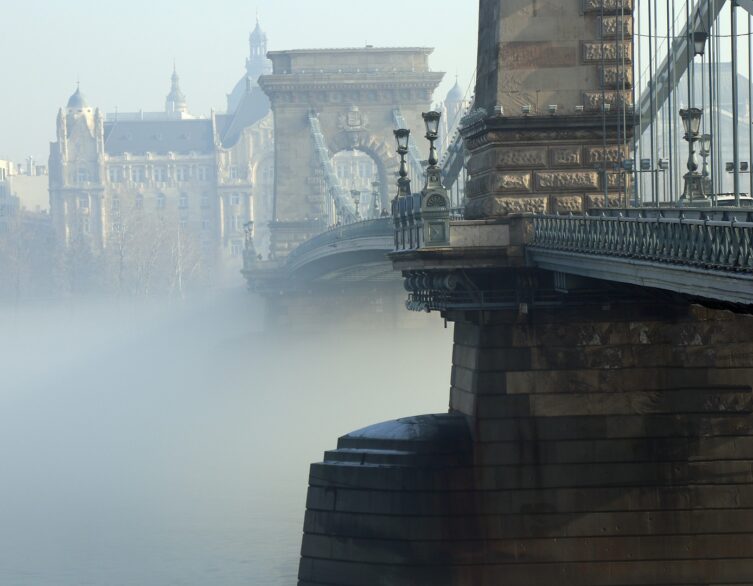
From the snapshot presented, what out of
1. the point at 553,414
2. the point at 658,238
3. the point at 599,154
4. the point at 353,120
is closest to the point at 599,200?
the point at 599,154

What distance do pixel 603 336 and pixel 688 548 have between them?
336cm

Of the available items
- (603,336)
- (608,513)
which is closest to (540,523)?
(608,513)

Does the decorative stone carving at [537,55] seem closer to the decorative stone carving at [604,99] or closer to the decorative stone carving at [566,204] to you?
the decorative stone carving at [604,99]

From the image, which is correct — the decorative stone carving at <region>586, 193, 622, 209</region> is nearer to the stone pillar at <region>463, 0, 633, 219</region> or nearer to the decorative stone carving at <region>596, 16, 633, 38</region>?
the stone pillar at <region>463, 0, 633, 219</region>

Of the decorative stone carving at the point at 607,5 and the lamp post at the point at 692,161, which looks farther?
the decorative stone carving at the point at 607,5

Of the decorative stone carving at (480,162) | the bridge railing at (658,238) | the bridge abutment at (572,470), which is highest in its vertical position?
the decorative stone carving at (480,162)

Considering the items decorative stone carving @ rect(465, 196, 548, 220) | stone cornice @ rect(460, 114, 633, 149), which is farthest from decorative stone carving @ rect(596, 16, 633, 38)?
decorative stone carving @ rect(465, 196, 548, 220)

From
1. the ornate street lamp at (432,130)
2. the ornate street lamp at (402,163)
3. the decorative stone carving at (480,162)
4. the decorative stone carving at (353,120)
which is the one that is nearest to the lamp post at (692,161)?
the decorative stone carving at (480,162)

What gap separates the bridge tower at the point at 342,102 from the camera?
380ft

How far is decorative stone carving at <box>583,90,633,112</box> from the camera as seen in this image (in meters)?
33.8

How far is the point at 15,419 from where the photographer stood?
273 ft

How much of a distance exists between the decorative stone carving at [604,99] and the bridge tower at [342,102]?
8127cm

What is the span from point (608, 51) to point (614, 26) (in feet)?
1.30

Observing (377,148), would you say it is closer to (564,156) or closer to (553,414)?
(564,156)
